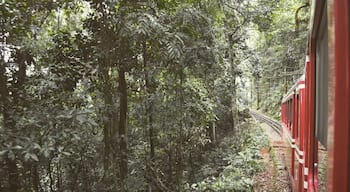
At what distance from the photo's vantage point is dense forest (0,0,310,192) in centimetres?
516

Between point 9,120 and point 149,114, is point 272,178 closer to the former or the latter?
point 149,114

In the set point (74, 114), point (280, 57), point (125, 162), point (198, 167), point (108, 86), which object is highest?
point (280, 57)

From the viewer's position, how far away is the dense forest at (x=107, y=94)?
5.16 metres

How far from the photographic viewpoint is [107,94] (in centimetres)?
701

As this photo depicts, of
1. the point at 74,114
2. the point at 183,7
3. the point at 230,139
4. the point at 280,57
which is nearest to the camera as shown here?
the point at 74,114

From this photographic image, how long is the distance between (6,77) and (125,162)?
3030 millimetres

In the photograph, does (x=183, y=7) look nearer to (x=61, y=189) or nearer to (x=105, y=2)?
(x=105, y=2)

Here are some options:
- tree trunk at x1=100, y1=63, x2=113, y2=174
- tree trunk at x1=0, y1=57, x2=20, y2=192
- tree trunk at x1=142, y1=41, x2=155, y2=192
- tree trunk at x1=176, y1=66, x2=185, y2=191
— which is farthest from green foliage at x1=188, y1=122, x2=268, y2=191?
tree trunk at x1=0, y1=57, x2=20, y2=192

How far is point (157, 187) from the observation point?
805 cm

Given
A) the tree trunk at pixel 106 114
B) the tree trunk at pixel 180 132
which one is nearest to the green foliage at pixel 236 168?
the tree trunk at pixel 180 132

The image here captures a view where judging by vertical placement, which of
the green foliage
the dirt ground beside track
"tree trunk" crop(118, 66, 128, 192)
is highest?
"tree trunk" crop(118, 66, 128, 192)

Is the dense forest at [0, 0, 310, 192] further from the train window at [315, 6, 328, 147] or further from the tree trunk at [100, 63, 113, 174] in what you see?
the train window at [315, 6, 328, 147]

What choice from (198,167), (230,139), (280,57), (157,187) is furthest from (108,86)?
(280,57)

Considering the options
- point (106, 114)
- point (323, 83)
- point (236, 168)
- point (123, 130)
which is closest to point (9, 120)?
point (106, 114)
